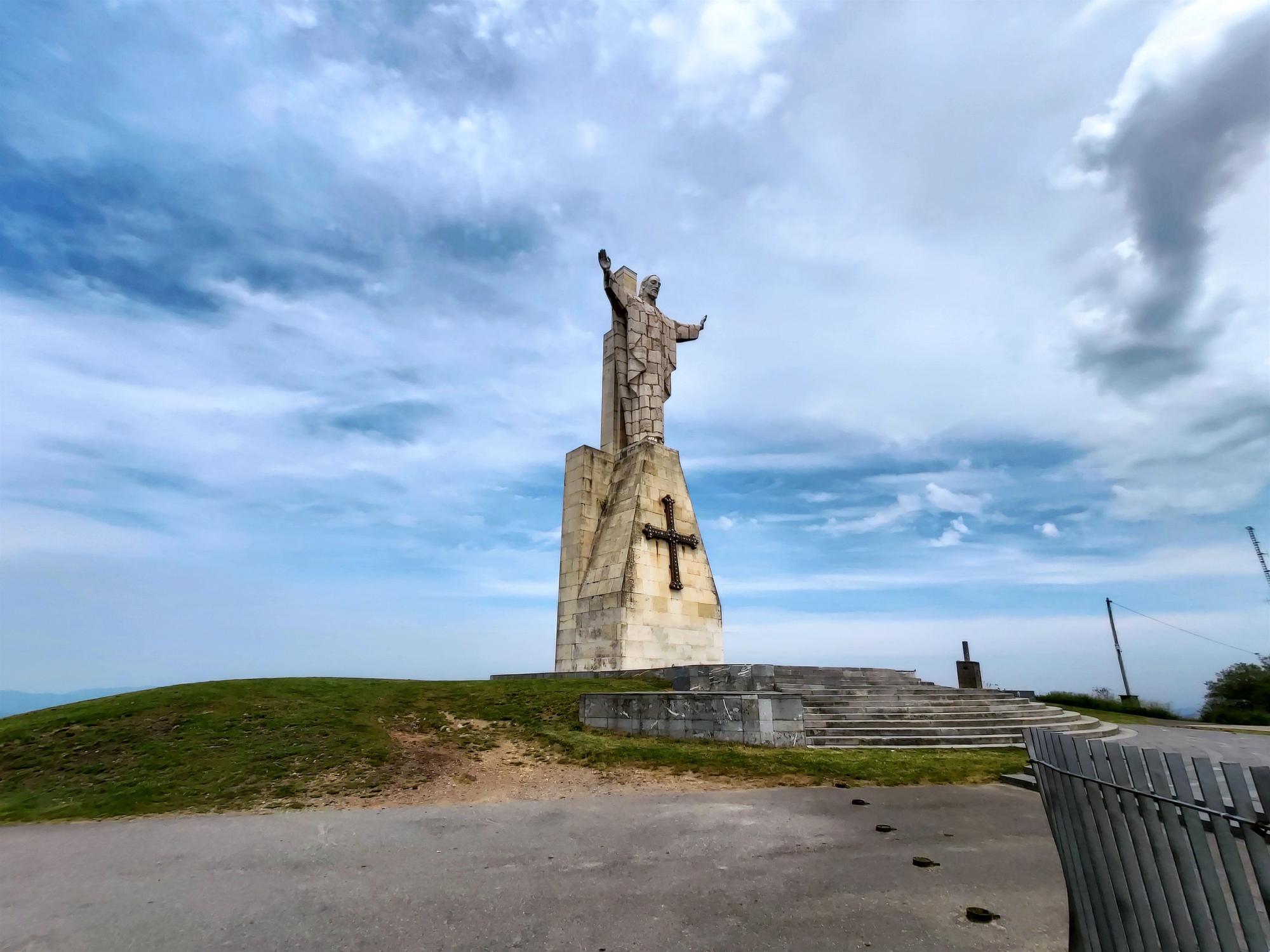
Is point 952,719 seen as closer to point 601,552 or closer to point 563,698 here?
point 563,698

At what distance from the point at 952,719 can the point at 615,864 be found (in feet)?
30.4

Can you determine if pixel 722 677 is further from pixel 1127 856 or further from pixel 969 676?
pixel 1127 856

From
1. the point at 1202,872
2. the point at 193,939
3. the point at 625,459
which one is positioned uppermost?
the point at 625,459

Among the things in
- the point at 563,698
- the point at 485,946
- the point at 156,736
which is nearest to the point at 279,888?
the point at 485,946

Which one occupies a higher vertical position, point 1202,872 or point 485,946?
point 1202,872

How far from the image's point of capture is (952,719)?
39.2ft

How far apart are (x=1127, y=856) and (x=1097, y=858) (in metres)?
0.24

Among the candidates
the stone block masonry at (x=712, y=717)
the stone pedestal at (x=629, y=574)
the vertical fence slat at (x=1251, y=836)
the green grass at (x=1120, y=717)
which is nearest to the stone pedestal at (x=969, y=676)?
the green grass at (x=1120, y=717)

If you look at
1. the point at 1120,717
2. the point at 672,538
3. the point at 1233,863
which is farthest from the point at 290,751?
the point at 1120,717

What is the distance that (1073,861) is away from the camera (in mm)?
3086

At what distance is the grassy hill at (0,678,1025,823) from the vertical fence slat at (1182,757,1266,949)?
6.53 metres

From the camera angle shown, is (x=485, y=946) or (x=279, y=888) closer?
(x=485, y=946)

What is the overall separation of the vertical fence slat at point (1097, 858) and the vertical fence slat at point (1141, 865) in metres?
0.13

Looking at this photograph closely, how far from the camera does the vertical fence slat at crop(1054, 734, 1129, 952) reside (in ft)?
8.60
